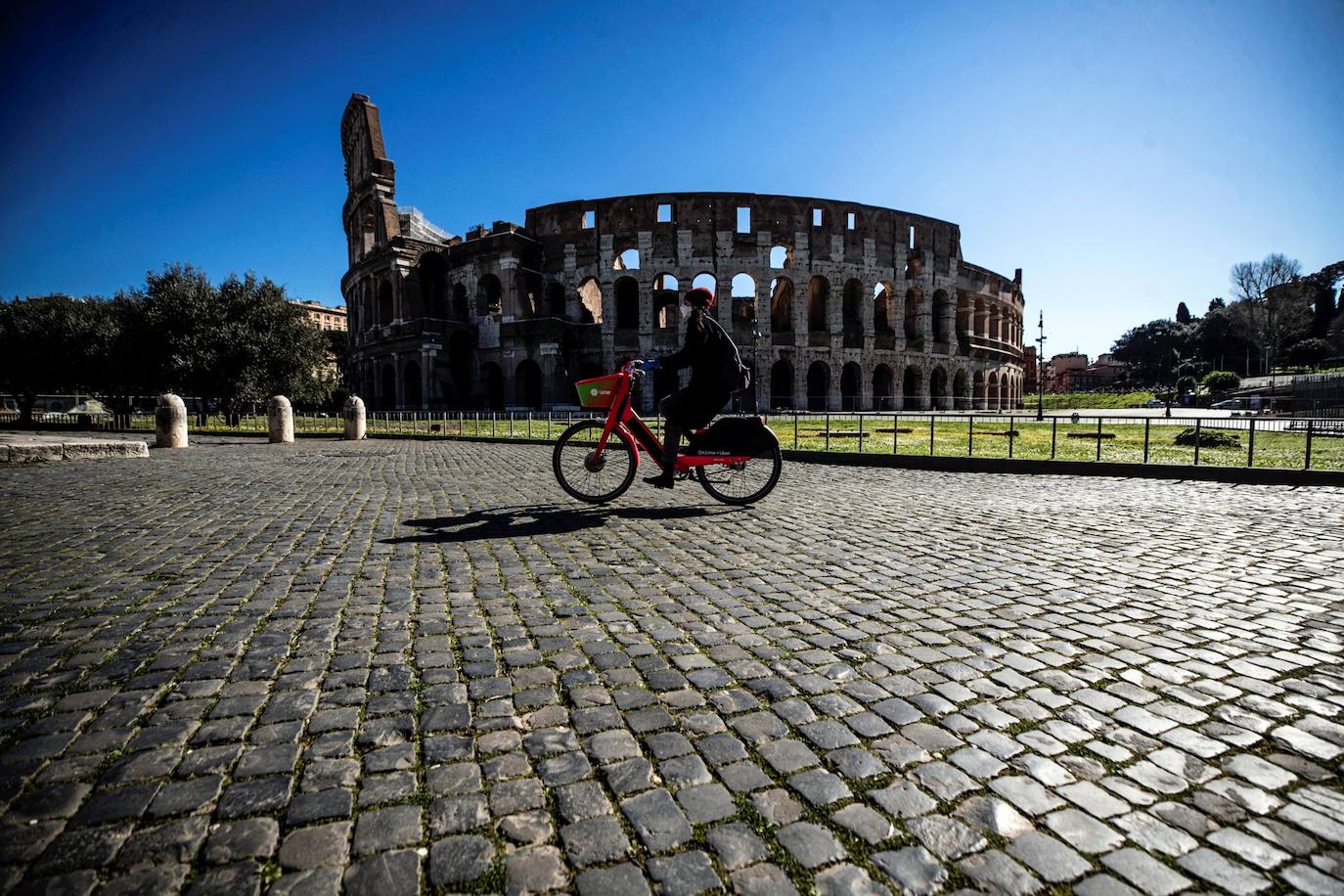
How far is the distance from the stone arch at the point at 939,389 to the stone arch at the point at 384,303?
37.9 metres

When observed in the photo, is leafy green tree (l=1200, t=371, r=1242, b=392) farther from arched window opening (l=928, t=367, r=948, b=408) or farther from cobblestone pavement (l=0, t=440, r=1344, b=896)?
cobblestone pavement (l=0, t=440, r=1344, b=896)

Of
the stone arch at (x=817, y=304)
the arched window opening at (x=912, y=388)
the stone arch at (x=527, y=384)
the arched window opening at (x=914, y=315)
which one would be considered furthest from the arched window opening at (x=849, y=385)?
the stone arch at (x=527, y=384)

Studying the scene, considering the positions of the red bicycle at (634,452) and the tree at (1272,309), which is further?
the tree at (1272,309)

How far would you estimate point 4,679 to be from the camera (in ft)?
7.47

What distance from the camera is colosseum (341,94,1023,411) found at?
35.9m

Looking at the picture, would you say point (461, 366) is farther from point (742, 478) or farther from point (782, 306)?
point (742, 478)

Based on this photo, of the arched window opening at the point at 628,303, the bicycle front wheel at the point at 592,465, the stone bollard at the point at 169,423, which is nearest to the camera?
the bicycle front wheel at the point at 592,465

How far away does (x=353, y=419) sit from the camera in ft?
58.2

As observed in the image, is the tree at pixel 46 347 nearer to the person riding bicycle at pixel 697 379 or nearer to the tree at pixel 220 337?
the tree at pixel 220 337

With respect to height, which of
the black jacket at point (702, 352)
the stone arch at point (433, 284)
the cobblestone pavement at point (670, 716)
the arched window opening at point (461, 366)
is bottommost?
the cobblestone pavement at point (670, 716)

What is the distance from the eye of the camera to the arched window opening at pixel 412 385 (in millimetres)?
39263

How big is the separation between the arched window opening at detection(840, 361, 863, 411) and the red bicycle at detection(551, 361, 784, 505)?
3327 cm

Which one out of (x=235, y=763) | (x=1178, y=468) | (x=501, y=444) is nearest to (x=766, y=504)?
(x=235, y=763)

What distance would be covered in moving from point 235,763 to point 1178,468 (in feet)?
35.9
